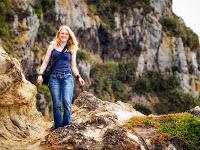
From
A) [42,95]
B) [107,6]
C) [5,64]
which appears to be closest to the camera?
[5,64]

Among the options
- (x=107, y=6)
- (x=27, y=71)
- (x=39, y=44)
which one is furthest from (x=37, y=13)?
(x=107, y=6)

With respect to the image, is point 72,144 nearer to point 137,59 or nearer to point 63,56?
point 63,56

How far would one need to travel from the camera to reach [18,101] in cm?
1520

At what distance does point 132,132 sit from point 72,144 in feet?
6.36

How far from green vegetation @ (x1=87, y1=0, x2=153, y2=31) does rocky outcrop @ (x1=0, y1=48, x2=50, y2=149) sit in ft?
287

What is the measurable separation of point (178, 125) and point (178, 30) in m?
99.1

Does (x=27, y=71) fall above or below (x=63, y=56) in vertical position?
below

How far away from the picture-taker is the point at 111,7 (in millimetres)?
106812

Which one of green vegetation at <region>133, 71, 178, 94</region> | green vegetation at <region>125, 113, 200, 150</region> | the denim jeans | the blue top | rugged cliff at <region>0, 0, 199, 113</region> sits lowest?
green vegetation at <region>133, 71, 178, 94</region>

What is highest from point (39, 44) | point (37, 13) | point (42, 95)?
point (37, 13)

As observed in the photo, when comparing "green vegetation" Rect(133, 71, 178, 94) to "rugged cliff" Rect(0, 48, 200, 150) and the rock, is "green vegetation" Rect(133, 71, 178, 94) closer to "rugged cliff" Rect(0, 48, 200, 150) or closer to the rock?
"rugged cliff" Rect(0, 48, 200, 150)

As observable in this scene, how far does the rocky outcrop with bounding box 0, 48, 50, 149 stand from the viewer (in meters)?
14.0

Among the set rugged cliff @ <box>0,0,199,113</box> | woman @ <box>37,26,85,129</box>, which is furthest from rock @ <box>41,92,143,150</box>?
rugged cliff @ <box>0,0,199,113</box>

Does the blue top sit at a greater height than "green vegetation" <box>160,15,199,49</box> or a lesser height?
greater
